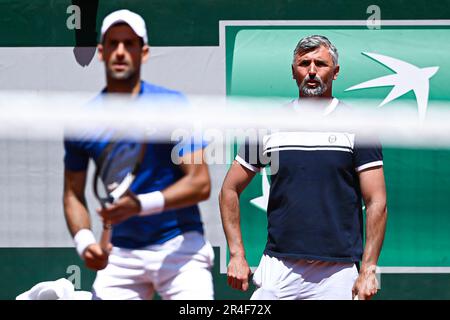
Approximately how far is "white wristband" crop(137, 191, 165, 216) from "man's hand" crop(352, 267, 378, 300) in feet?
2.76

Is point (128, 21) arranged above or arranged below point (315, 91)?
above

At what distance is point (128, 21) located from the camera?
3.34 m

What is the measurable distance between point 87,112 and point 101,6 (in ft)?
1.74

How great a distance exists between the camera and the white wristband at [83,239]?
3.30 meters

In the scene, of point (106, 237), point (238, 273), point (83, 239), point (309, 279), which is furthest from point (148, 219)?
point (309, 279)

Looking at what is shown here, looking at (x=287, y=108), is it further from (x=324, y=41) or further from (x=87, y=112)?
(x=87, y=112)

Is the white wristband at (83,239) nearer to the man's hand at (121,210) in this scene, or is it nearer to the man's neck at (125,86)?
the man's hand at (121,210)

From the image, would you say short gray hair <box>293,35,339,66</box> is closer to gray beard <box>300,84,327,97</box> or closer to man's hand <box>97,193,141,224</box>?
gray beard <box>300,84,327,97</box>

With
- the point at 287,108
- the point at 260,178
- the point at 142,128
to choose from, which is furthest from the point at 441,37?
the point at 142,128

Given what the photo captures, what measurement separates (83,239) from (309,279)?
927 millimetres

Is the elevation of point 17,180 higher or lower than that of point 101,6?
lower

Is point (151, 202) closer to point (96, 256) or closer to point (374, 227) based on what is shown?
point (96, 256)

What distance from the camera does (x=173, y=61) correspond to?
356cm
